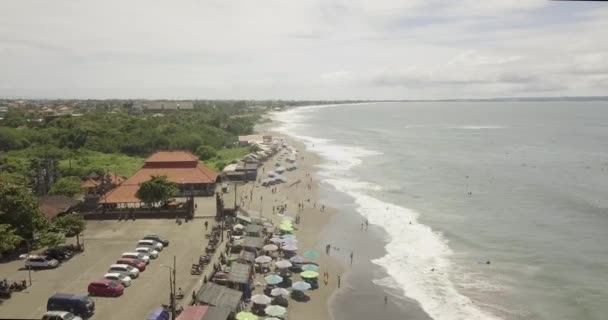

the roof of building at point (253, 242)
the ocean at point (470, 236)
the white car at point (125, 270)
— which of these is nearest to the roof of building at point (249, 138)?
the ocean at point (470, 236)

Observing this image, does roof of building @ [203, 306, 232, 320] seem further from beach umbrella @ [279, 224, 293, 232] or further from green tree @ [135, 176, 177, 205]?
green tree @ [135, 176, 177, 205]

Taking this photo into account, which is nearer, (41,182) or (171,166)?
(41,182)

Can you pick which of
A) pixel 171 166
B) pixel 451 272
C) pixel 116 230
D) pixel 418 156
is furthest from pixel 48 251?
pixel 418 156

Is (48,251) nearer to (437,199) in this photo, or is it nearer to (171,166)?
(171,166)

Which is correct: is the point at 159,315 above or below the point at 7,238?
below

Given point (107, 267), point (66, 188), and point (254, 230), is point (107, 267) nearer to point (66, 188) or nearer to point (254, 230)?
point (254, 230)

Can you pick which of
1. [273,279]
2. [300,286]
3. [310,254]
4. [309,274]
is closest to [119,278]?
[273,279]
